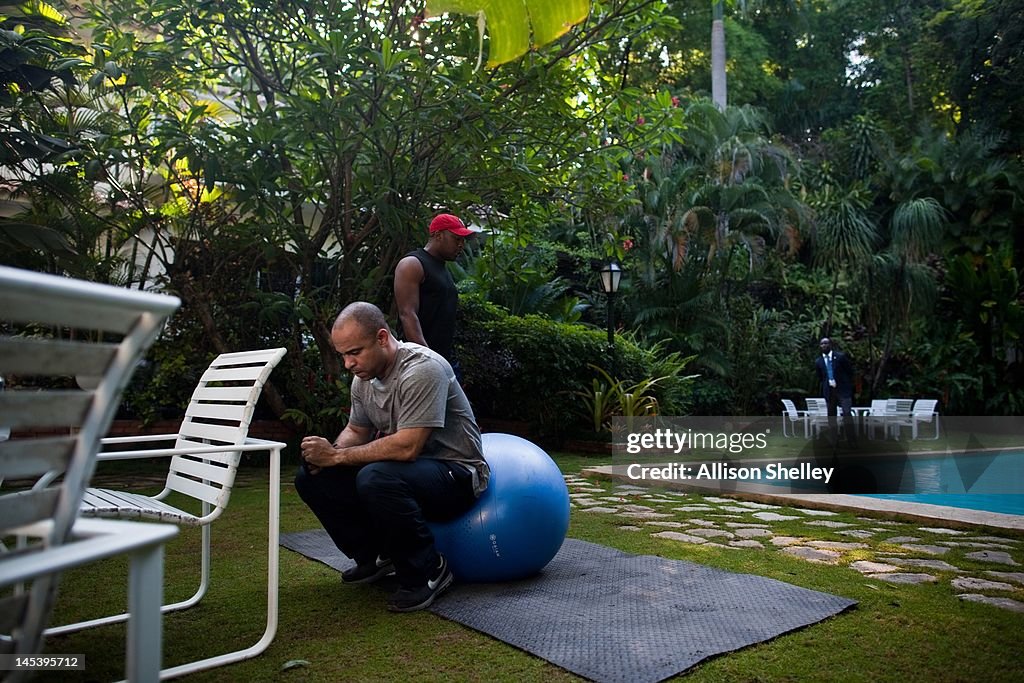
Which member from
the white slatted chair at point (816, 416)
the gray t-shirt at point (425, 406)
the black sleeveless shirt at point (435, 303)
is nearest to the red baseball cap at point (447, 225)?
the black sleeveless shirt at point (435, 303)

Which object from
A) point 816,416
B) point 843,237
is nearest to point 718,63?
point 843,237

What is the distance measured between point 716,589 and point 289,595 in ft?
6.77

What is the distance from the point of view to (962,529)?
242 inches

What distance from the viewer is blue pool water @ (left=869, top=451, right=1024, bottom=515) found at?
9281 mm

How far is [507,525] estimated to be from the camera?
416cm

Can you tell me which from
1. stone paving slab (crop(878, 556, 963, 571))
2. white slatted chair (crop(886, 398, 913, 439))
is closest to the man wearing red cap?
stone paving slab (crop(878, 556, 963, 571))

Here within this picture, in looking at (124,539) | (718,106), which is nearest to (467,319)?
(124,539)

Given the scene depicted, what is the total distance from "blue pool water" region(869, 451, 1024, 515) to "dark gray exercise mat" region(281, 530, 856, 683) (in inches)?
198

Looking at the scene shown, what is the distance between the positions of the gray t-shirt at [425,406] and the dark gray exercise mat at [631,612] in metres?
0.59

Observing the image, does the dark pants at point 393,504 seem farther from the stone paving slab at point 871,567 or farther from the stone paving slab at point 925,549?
the stone paving slab at point 925,549

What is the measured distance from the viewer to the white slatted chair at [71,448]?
127 cm

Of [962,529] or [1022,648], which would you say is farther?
[962,529]

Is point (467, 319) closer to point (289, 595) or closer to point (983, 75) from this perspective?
point (289, 595)

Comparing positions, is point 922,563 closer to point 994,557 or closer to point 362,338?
point 994,557
